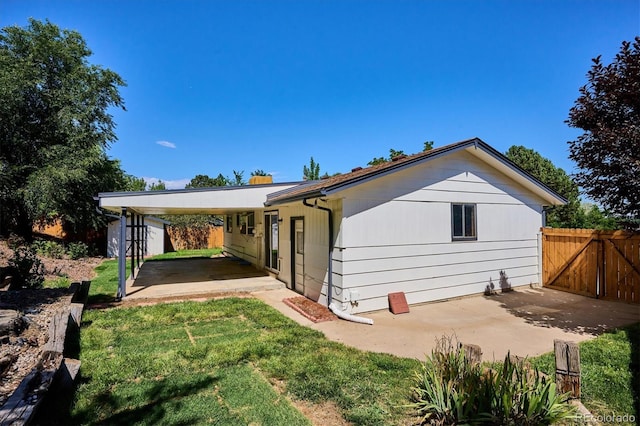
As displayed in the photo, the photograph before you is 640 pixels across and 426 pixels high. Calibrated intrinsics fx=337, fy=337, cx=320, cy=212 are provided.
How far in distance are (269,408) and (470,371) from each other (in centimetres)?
204

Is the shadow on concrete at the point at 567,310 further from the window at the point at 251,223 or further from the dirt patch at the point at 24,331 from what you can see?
the window at the point at 251,223

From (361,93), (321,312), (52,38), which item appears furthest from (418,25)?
(52,38)

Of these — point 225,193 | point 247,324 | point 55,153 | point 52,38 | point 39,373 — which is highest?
point 52,38

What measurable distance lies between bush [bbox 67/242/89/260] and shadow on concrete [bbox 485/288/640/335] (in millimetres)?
18446

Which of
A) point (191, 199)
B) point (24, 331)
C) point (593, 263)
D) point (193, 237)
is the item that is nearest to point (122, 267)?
point (191, 199)

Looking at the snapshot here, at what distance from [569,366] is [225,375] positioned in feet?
12.5

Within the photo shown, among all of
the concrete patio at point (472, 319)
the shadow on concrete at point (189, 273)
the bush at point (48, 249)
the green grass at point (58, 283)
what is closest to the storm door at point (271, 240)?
the shadow on concrete at point (189, 273)

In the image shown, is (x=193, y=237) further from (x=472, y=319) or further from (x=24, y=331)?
(x=472, y=319)

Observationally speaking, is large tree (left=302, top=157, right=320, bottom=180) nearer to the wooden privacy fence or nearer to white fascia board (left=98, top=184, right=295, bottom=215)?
the wooden privacy fence

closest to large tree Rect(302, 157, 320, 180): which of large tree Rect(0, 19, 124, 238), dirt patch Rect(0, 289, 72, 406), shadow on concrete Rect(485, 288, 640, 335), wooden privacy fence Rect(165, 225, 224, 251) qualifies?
wooden privacy fence Rect(165, 225, 224, 251)

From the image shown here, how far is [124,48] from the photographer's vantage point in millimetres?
10625

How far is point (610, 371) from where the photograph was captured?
14.0ft

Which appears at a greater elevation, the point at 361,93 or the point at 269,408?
the point at 361,93

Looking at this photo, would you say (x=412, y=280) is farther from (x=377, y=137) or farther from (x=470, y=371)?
(x=377, y=137)
